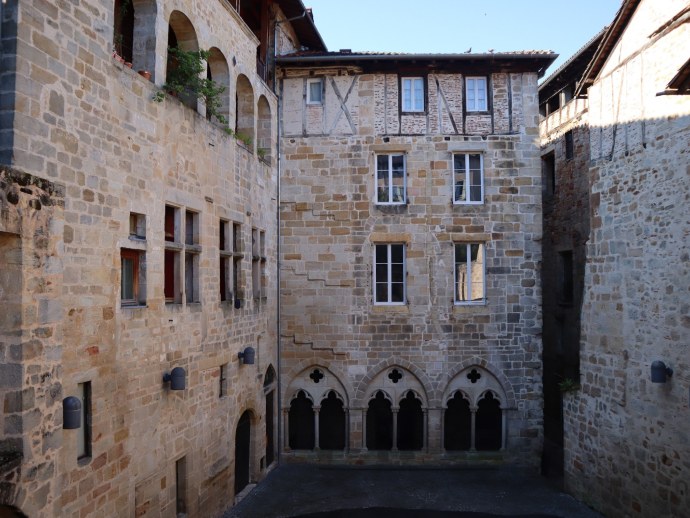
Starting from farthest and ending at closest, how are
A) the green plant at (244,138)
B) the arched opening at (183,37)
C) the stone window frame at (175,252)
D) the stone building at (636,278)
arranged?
the green plant at (244,138)
the stone building at (636,278)
the arched opening at (183,37)
the stone window frame at (175,252)

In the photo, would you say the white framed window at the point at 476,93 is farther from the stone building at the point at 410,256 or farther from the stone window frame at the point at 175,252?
the stone window frame at the point at 175,252

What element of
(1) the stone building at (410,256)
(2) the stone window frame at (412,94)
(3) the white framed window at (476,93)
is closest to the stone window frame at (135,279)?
(1) the stone building at (410,256)

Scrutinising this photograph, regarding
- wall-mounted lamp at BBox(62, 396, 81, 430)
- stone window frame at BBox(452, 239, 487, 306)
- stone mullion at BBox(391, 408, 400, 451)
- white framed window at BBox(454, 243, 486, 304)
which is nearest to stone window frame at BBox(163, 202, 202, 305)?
wall-mounted lamp at BBox(62, 396, 81, 430)

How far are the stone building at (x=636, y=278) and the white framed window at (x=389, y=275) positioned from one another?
4165 mm

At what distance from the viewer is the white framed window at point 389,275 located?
47.4ft

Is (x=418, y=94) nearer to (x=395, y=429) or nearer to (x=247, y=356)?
(x=247, y=356)

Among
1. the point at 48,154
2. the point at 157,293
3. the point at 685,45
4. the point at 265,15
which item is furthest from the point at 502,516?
the point at 265,15

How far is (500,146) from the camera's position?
14.5 meters

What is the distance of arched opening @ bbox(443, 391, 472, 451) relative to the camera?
1472 cm

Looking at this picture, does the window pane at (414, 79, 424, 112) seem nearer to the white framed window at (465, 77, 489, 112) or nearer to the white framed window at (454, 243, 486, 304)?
the white framed window at (465, 77, 489, 112)

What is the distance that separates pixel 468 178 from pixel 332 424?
677cm

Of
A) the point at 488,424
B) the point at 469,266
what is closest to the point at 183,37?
the point at 469,266

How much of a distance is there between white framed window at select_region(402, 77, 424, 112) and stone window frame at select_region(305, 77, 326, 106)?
196 centimetres

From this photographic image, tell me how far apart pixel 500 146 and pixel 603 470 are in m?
7.41
